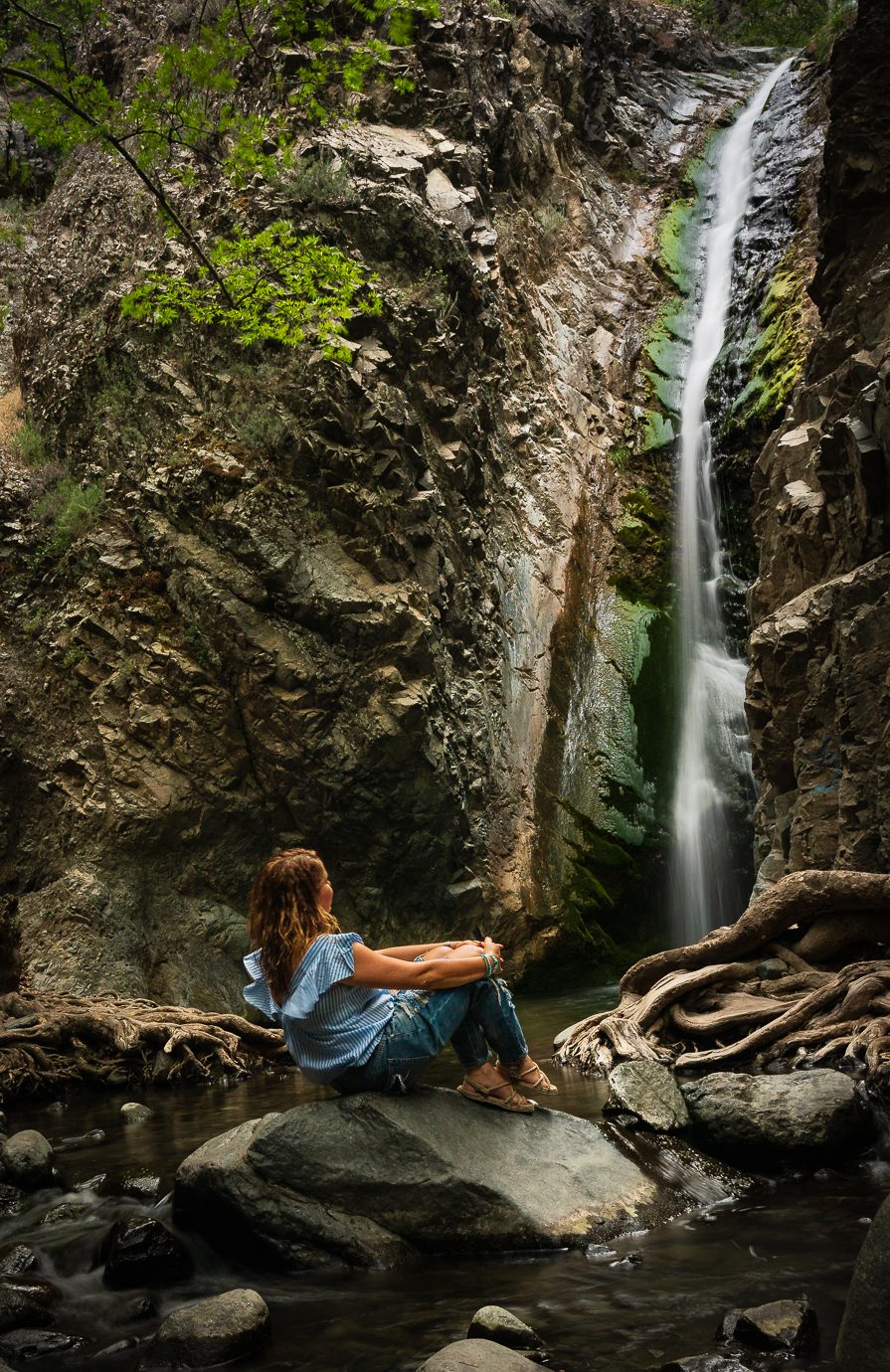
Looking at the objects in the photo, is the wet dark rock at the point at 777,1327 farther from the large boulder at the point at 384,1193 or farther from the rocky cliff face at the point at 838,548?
the rocky cliff face at the point at 838,548

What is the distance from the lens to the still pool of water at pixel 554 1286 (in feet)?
11.0

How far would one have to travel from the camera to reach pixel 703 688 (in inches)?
645

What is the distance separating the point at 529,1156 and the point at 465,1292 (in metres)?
0.84


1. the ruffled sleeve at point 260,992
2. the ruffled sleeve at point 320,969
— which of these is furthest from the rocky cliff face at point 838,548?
the ruffled sleeve at point 260,992

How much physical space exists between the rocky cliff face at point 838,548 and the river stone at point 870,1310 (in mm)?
5819

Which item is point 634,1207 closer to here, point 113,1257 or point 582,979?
point 113,1257

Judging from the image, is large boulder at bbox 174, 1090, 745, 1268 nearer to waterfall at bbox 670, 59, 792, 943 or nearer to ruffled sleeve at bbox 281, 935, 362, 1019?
ruffled sleeve at bbox 281, 935, 362, 1019

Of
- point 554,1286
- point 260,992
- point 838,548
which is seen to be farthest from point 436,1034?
point 838,548

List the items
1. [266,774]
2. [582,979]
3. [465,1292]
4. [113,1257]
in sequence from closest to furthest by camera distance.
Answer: [465,1292] < [113,1257] < [266,774] < [582,979]

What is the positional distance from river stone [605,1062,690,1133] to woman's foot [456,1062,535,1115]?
913 mm

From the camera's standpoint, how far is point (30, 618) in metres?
13.8

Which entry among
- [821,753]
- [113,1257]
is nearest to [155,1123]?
[113,1257]

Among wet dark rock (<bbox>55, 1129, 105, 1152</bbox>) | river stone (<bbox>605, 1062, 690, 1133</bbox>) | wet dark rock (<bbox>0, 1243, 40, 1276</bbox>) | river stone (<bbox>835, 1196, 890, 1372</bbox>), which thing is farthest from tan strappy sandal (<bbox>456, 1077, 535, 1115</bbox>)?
wet dark rock (<bbox>55, 1129, 105, 1152</bbox>)

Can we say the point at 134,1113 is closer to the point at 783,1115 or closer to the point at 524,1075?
the point at 524,1075
